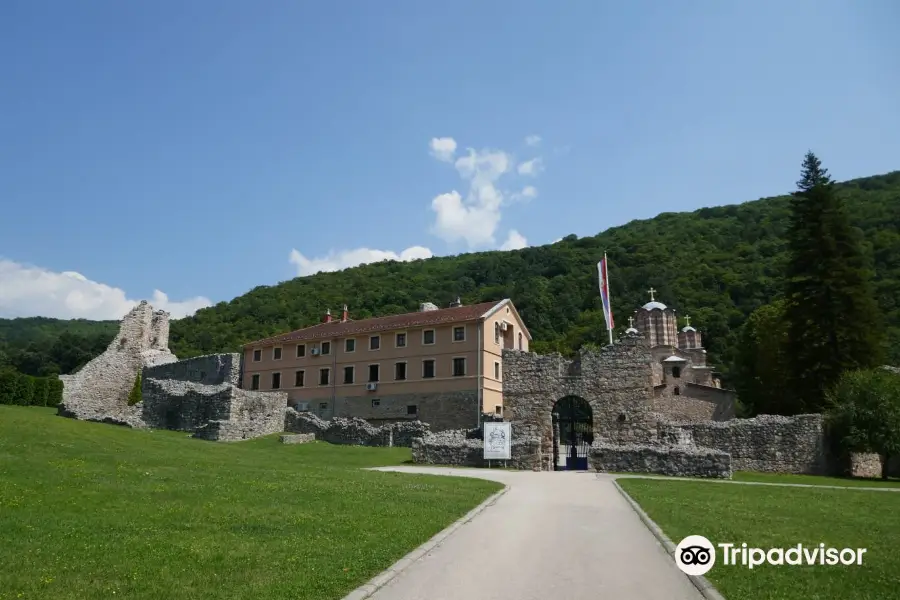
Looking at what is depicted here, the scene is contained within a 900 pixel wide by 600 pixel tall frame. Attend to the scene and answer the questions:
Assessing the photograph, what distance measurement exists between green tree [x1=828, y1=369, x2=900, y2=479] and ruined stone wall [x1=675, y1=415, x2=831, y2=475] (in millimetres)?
1137

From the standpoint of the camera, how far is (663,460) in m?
26.7

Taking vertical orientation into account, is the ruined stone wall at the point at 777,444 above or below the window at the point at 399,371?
below

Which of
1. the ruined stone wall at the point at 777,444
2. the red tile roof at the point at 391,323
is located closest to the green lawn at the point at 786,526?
the ruined stone wall at the point at 777,444

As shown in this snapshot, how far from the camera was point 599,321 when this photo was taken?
9075cm

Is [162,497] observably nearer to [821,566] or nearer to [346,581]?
[346,581]

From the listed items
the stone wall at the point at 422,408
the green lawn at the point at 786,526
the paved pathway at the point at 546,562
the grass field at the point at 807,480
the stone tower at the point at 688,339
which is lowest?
the grass field at the point at 807,480

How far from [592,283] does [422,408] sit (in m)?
65.5

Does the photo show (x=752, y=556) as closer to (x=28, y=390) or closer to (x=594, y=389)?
(x=594, y=389)

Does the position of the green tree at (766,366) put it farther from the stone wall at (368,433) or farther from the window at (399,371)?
the window at (399,371)

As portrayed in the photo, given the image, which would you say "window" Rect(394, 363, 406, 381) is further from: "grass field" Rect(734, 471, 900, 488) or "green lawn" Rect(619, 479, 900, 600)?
"green lawn" Rect(619, 479, 900, 600)

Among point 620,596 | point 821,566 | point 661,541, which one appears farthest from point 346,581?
point 821,566

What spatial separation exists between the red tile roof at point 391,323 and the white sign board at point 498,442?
17.1 metres

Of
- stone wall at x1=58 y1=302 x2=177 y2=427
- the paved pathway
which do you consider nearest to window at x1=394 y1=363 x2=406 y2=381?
stone wall at x1=58 y1=302 x2=177 y2=427

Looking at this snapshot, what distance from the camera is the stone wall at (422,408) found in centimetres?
4422
